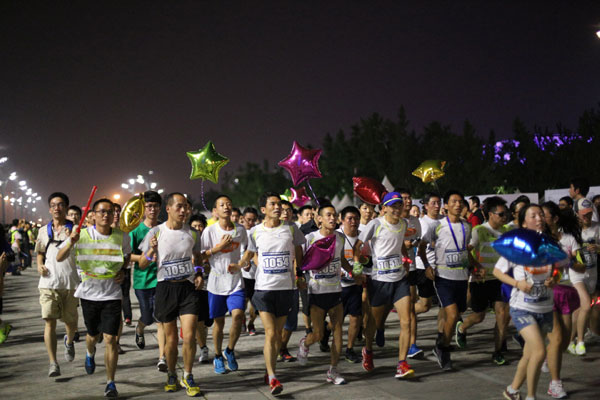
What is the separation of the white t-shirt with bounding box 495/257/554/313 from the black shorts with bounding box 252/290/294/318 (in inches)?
93.4

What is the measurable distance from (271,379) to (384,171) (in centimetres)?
5902

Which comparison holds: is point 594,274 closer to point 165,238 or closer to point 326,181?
point 165,238

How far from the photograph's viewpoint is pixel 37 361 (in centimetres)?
889

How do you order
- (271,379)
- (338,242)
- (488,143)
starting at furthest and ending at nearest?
(488,143)
(338,242)
(271,379)

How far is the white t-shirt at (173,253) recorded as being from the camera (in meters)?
6.77

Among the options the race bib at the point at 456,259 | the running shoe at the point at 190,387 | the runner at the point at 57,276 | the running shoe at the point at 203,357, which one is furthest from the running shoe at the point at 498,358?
the runner at the point at 57,276

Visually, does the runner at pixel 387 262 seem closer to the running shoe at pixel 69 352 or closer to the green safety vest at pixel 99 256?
the green safety vest at pixel 99 256

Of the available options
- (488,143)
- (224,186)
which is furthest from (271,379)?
(224,186)

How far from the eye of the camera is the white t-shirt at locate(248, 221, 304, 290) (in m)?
6.89

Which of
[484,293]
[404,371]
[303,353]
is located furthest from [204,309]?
[484,293]

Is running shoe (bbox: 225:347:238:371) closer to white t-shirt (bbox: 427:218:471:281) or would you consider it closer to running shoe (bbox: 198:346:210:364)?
running shoe (bbox: 198:346:210:364)

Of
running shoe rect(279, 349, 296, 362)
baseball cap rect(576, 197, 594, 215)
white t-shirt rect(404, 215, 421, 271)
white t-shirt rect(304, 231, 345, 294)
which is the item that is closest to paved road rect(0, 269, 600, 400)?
running shoe rect(279, 349, 296, 362)

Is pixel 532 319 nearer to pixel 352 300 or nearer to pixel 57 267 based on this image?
pixel 352 300

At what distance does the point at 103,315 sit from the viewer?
6840mm
